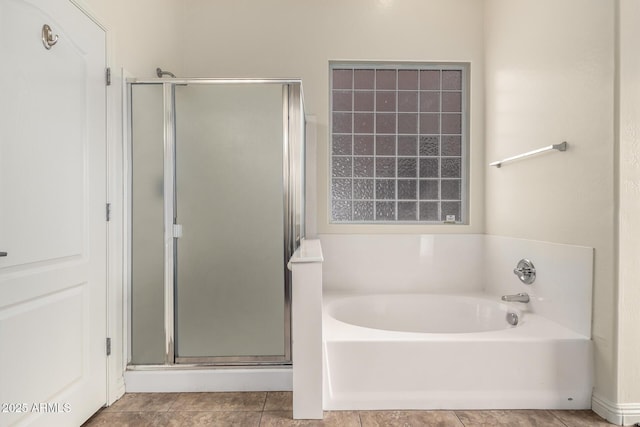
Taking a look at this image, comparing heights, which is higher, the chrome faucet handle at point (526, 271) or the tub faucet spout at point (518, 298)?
the chrome faucet handle at point (526, 271)

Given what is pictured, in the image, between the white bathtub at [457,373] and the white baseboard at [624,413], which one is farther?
the white bathtub at [457,373]

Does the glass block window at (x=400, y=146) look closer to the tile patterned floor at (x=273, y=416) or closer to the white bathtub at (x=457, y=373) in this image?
the white bathtub at (x=457, y=373)

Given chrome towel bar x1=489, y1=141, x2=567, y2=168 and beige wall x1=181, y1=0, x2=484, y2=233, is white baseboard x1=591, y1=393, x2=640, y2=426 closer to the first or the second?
chrome towel bar x1=489, y1=141, x2=567, y2=168

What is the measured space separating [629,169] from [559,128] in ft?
1.56

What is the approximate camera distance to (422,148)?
3.06m

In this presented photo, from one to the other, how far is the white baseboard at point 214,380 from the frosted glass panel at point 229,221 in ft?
0.32

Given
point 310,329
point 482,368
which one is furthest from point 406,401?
point 310,329

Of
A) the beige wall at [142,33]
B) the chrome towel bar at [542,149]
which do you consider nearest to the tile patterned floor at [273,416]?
the chrome towel bar at [542,149]

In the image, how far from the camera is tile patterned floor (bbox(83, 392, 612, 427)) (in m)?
1.76

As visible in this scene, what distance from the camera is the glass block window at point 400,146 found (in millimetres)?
3035

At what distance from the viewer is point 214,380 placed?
6.90 ft

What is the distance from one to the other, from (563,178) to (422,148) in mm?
1172

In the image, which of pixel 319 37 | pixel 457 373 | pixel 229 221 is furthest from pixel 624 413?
pixel 319 37

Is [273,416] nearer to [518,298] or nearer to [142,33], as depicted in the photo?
[518,298]
